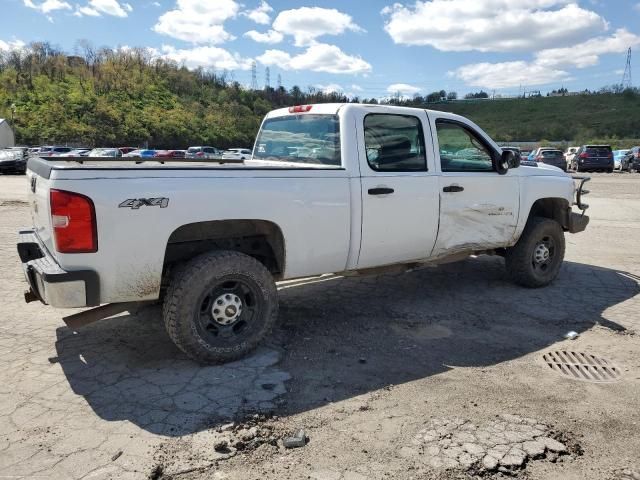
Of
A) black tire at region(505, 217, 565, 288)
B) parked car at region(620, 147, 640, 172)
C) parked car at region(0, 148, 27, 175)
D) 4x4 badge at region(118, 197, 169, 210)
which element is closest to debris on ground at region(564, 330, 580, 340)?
black tire at region(505, 217, 565, 288)

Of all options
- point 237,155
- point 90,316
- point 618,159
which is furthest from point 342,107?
point 618,159

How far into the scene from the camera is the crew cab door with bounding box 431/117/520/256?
5227 mm

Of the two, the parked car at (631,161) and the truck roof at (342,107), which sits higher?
the truck roof at (342,107)

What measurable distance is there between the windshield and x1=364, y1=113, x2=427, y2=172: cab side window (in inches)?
12.3

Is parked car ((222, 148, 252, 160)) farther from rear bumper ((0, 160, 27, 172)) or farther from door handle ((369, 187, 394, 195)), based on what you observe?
rear bumper ((0, 160, 27, 172))

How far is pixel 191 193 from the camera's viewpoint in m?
3.73

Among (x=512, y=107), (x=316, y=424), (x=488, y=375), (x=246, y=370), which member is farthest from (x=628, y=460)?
(x=512, y=107)

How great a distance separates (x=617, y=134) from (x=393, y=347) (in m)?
80.7

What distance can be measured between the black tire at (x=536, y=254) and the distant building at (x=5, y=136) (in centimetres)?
5163

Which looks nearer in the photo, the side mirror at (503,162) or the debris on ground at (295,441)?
the debris on ground at (295,441)

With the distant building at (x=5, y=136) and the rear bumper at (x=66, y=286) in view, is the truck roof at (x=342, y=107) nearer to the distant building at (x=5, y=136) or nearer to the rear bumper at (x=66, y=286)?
the rear bumper at (x=66, y=286)

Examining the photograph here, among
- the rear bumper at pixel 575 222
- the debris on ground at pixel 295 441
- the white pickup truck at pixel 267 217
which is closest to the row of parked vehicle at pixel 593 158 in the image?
the rear bumper at pixel 575 222

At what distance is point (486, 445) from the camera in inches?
119

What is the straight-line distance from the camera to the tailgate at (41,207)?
3571 mm
